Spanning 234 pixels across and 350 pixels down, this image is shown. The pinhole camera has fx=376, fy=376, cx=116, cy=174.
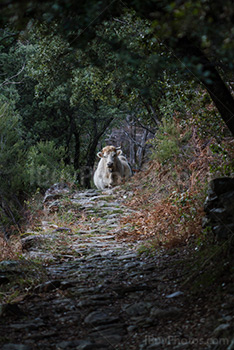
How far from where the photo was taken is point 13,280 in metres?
5.24

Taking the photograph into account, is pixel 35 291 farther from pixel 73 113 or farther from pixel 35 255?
pixel 73 113

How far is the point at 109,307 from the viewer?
416cm

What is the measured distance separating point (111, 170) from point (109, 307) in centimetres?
1089

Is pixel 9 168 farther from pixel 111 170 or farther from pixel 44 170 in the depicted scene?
pixel 111 170

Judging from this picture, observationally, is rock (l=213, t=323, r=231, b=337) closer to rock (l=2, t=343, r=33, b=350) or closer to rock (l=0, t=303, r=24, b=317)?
rock (l=2, t=343, r=33, b=350)

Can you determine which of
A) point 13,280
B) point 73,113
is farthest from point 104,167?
point 13,280

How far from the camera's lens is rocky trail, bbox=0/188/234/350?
3.27m

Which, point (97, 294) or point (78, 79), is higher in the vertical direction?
point (78, 79)

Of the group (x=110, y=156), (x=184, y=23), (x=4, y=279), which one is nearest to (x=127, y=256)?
(x=4, y=279)

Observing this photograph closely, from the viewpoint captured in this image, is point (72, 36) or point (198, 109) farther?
point (198, 109)

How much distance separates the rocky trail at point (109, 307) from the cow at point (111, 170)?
25.3ft

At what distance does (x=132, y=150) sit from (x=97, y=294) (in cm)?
2437

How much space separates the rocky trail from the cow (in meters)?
7.70

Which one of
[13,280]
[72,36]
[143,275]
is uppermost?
[72,36]
